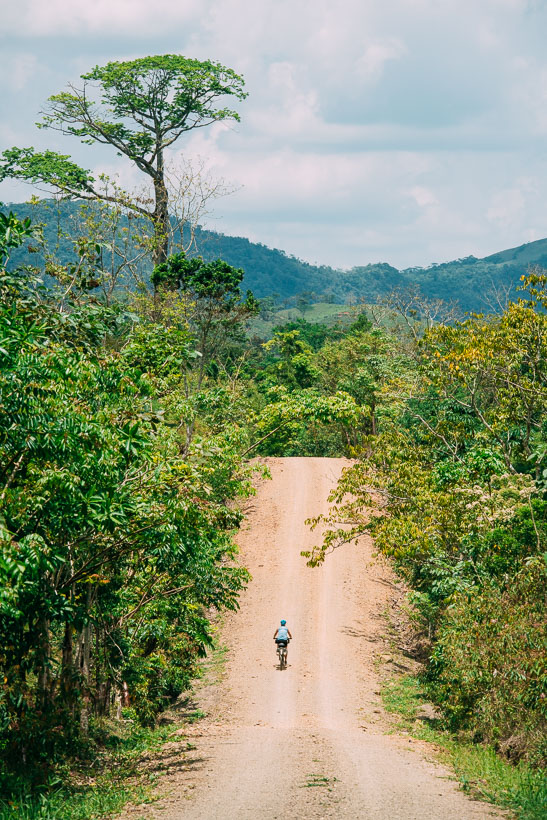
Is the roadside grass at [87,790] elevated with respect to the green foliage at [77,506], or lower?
lower

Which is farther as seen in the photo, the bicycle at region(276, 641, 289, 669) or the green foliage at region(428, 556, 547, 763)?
the bicycle at region(276, 641, 289, 669)

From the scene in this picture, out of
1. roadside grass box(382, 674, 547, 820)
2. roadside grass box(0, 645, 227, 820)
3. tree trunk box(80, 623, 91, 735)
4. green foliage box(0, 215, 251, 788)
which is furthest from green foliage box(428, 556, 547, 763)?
tree trunk box(80, 623, 91, 735)

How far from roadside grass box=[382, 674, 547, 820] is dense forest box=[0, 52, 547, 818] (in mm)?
422

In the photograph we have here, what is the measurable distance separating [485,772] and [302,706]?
8.62 metres

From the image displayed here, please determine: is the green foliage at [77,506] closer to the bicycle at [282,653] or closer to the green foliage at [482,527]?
the green foliage at [482,527]

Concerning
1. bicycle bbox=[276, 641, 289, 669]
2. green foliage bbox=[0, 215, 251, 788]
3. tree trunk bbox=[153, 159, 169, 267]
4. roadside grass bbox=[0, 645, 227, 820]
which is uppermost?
tree trunk bbox=[153, 159, 169, 267]

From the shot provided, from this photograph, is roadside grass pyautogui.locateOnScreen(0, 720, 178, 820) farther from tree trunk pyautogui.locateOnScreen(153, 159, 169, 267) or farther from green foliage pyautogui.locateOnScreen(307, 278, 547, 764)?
Result: tree trunk pyautogui.locateOnScreen(153, 159, 169, 267)

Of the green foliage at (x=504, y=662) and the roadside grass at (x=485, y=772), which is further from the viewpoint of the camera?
the green foliage at (x=504, y=662)

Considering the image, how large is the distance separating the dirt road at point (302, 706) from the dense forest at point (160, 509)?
1.84m

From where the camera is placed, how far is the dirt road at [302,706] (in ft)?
33.5

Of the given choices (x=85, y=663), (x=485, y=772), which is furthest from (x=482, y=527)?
(x=85, y=663)

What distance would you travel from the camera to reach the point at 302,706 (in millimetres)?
20047

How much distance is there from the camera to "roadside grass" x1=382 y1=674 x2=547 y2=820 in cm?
1002

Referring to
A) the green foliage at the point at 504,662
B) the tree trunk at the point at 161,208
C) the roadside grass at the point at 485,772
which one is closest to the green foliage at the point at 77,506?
the green foliage at the point at 504,662
